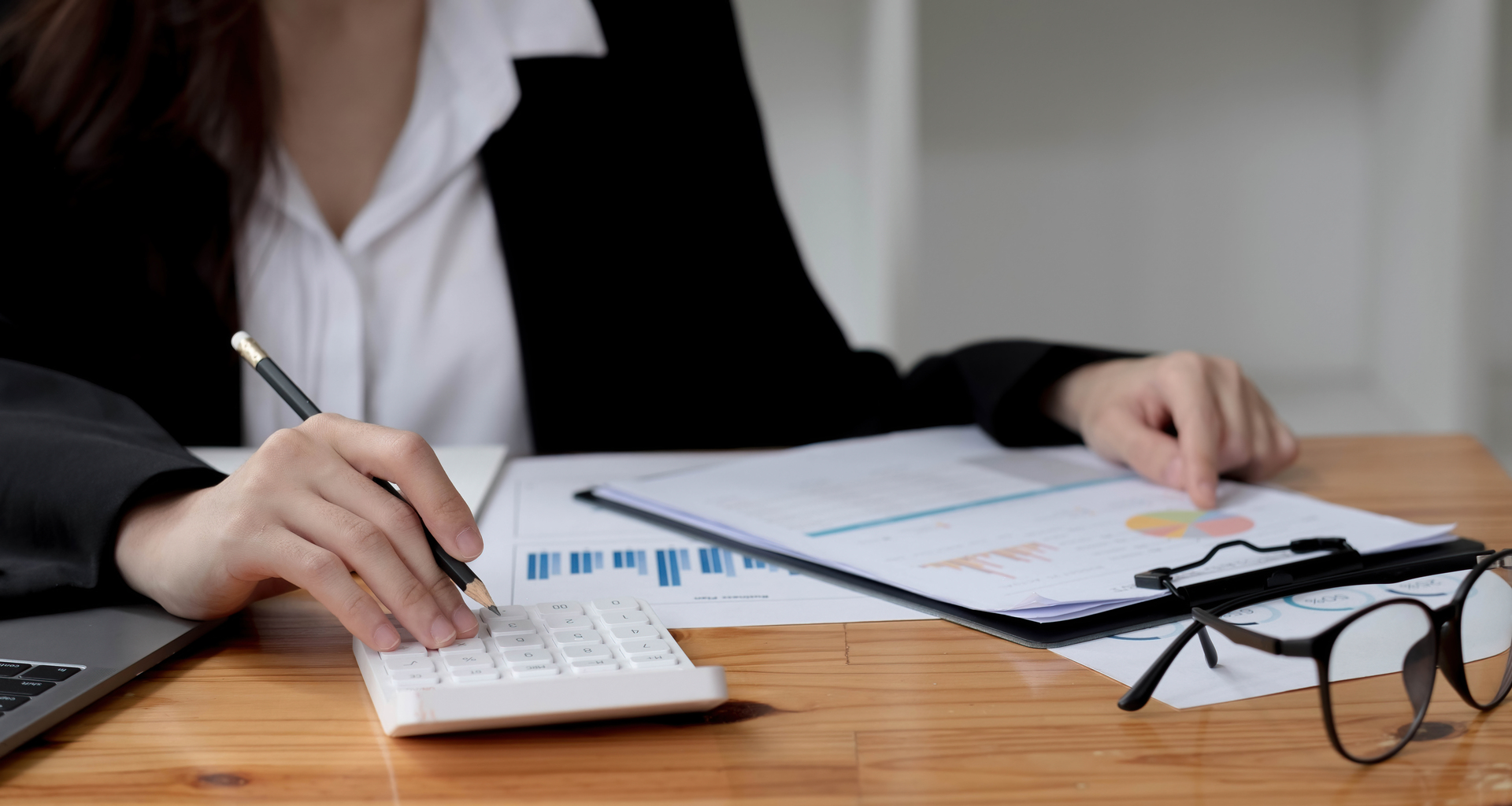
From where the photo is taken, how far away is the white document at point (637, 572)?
0.54 meters

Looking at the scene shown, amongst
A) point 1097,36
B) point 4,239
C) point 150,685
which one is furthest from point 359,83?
point 1097,36

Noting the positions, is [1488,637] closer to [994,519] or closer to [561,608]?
[994,519]

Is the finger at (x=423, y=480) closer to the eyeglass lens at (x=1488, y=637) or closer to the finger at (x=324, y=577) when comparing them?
the finger at (x=324, y=577)

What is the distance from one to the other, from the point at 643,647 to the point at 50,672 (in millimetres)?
229

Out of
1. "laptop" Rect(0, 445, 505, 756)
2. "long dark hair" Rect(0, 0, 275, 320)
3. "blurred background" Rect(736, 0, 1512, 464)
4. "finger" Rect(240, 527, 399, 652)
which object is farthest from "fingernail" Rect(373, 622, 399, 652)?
"blurred background" Rect(736, 0, 1512, 464)

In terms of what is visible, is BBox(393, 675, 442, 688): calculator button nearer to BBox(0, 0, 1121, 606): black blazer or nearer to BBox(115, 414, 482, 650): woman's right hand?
BBox(115, 414, 482, 650): woman's right hand

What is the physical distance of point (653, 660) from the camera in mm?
424

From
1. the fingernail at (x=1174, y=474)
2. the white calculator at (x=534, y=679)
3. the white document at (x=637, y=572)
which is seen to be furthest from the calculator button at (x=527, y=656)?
the fingernail at (x=1174, y=474)

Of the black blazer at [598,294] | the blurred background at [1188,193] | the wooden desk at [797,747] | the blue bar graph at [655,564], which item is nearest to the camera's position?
the wooden desk at [797,747]

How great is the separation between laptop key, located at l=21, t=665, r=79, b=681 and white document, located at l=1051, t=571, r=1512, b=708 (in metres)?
0.39

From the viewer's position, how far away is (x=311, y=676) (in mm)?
463

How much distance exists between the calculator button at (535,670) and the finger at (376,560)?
0.04m

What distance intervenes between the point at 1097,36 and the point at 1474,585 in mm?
1502

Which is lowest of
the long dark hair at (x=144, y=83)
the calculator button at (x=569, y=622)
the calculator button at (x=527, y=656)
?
the calculator button at (x=569, y=622)
